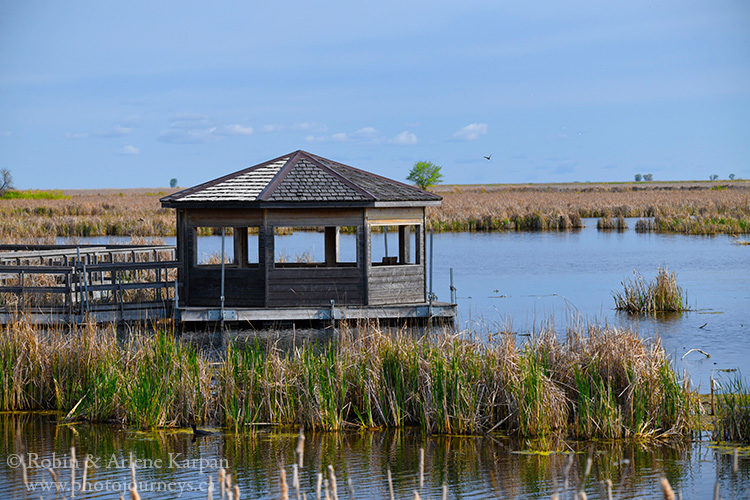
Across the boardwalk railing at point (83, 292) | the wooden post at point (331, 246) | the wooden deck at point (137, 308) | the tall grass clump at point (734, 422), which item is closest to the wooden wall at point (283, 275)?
the wooden deck at point (137, 308)

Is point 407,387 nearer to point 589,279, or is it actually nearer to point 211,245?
point 589,279

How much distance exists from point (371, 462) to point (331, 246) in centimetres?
1235

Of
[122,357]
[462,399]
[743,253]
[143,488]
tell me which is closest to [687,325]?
[462,399]

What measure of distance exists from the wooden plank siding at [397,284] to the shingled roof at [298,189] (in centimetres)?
141

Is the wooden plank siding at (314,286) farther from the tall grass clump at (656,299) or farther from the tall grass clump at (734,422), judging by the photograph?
the tall grass clump at (734,422)

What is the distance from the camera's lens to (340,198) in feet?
64.9

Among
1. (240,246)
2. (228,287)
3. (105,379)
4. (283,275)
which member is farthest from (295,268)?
(105,379)

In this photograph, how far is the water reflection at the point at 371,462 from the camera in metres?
9.41

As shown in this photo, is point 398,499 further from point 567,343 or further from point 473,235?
point 473,235

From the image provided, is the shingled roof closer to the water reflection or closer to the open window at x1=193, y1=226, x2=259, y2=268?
the open window at x1=193, y1=226, x2=259, y2=268

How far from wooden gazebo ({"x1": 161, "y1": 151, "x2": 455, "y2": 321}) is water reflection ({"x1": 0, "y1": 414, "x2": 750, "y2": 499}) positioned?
805 cm

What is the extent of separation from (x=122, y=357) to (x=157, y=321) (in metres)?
7.49

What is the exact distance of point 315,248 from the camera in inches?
1631

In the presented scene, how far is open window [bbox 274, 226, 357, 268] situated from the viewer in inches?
882
